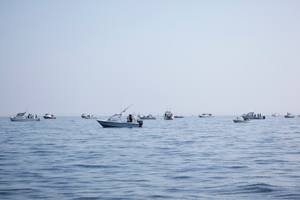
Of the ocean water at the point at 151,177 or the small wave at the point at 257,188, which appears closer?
the ocean water at the point at 151,177

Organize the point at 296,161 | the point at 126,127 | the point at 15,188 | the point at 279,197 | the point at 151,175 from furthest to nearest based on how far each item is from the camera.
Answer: the point at 126,127 → the point at 296,161 → the point at 151,175 → the point at 15,188 → the point at 279,197

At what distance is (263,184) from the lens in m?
15.3

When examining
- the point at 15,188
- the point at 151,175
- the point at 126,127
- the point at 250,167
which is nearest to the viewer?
the point at 15,188

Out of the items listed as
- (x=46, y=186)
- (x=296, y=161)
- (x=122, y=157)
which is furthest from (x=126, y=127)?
(x=46, y=186)

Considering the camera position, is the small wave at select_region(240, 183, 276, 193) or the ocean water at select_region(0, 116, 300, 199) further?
the small wave at select_region(240, 183, 276, 193)

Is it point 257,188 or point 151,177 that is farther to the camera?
point 151,177

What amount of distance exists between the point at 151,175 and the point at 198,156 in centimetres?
885

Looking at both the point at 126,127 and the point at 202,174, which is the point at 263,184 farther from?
the point at 126,127

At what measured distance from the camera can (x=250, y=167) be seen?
20.1 m

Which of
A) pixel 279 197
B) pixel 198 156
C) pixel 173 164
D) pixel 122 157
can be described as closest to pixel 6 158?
pixel 122 157

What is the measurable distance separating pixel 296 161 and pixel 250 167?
4716 mm

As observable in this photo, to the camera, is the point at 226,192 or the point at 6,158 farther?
the point at 6,158

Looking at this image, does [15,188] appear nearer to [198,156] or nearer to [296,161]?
[198,156]

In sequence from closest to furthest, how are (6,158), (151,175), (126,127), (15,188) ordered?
(15,188)
(151,175)
(6,158)
(126,127)
